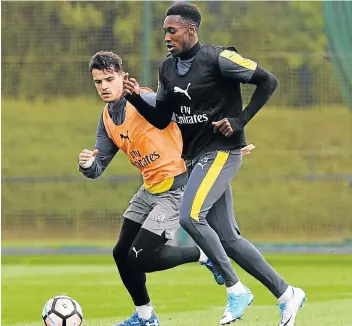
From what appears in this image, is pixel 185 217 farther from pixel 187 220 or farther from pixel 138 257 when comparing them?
pixel 138 257

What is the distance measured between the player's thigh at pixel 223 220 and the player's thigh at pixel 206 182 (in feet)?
0.37

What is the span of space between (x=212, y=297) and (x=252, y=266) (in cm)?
261

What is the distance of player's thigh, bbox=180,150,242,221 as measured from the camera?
618 cm

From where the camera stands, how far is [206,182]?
6.21m

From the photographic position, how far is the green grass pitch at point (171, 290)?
761cm

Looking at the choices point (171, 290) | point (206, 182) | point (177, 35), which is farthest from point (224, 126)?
point (171, 290)

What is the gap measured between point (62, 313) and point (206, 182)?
1.20 metres

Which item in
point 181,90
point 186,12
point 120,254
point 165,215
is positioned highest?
→ point 186,12

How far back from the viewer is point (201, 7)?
1221 centimetres

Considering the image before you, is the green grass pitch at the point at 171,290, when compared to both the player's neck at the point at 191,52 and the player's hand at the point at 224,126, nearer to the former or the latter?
the player's hand at the point at 224,126

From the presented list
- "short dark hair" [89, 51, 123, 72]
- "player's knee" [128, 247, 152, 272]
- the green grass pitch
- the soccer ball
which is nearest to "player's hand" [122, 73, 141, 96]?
"short dark hair" [89, 51, 123, 72]

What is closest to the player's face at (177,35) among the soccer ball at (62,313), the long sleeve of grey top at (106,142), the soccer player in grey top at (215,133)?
the soccer player in grey top at (215,133)

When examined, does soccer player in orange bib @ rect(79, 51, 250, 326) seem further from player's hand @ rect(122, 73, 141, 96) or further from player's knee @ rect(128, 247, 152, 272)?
player's hand @ rect(122, 73, 141, 96)

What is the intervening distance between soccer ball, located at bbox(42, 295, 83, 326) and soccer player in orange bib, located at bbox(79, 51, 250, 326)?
0.40 m
